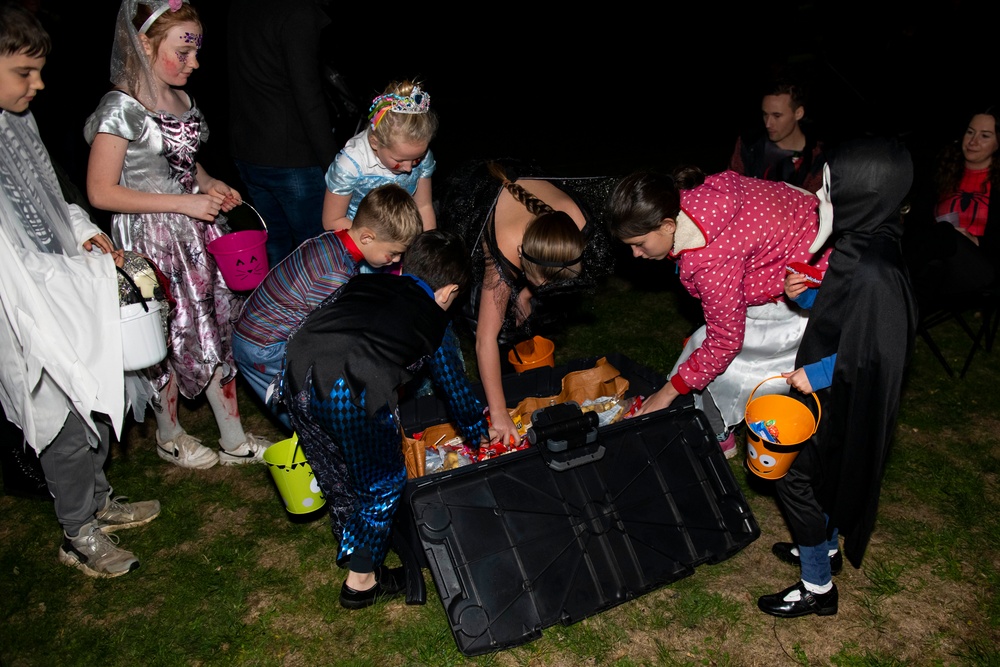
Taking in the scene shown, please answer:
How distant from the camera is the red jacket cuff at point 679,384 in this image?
124 inches

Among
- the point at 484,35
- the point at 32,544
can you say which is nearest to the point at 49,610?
the point at 32,544

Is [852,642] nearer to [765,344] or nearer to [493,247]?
[765,344]

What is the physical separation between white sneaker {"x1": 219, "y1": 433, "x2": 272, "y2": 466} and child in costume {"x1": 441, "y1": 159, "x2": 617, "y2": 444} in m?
1.39

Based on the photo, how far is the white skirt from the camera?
317 cm

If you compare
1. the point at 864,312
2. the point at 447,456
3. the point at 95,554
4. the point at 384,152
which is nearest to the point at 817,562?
the point at 864,312

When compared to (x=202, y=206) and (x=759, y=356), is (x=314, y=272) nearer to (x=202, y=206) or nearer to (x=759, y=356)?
(x=202, y=206)

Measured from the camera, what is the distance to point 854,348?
236cm

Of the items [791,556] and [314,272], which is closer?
[314,272]

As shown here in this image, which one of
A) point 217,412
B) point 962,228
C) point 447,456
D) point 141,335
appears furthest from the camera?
point 962,228

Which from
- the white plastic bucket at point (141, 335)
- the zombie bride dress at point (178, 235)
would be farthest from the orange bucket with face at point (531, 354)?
the white plastic bucket at point (141, 335)

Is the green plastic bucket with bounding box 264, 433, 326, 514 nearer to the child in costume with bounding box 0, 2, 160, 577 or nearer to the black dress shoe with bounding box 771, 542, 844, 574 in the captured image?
the child in costume with bounding box 0, 2, 160, 577

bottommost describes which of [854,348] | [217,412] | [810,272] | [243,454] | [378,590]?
[243,454]

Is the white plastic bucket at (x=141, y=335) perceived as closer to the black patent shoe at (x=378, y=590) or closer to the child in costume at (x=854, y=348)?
the black patent shoe at (x=378, y=590)

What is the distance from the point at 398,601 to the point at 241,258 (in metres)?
1.62
